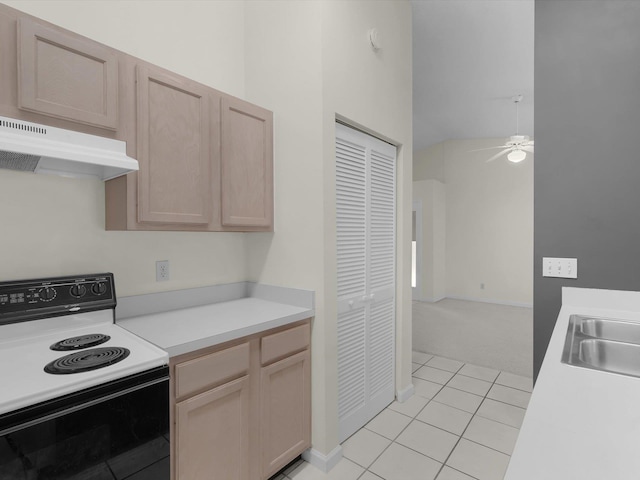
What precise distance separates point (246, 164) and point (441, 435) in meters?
2.17

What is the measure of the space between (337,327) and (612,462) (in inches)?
62.5

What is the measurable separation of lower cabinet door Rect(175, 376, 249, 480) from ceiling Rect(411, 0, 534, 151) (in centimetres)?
336

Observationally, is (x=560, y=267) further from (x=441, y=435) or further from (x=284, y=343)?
(x=284, y=343)

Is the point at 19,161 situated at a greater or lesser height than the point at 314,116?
lesser

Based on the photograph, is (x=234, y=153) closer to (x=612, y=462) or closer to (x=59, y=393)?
(x=59, y=393)

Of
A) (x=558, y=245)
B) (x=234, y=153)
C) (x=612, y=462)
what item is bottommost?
(x=612, y=462)

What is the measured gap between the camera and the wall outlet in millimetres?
1939

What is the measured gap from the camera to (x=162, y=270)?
77.0 inches

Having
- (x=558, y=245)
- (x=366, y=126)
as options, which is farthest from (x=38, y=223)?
(x=558, y=245)

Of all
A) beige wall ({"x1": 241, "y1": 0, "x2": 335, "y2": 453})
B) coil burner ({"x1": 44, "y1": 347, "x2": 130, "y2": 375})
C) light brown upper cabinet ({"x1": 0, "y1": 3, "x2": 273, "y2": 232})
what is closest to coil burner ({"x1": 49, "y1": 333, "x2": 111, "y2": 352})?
coil burner ({"x1": 44, "y1": 347, "x2": 130, "y2": 375})

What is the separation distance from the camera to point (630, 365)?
1249mm

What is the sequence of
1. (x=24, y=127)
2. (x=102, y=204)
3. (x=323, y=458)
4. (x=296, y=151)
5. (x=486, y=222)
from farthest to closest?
(x=486, y=222)
(x=296, y=151)
(x=323, y=458)
(x=102, y=204)
(x=24, y=127)

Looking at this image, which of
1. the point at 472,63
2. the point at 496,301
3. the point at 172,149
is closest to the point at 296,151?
the point at 172,149

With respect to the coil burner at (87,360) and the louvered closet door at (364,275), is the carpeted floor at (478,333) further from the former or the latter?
the coil burner at (87,360)
